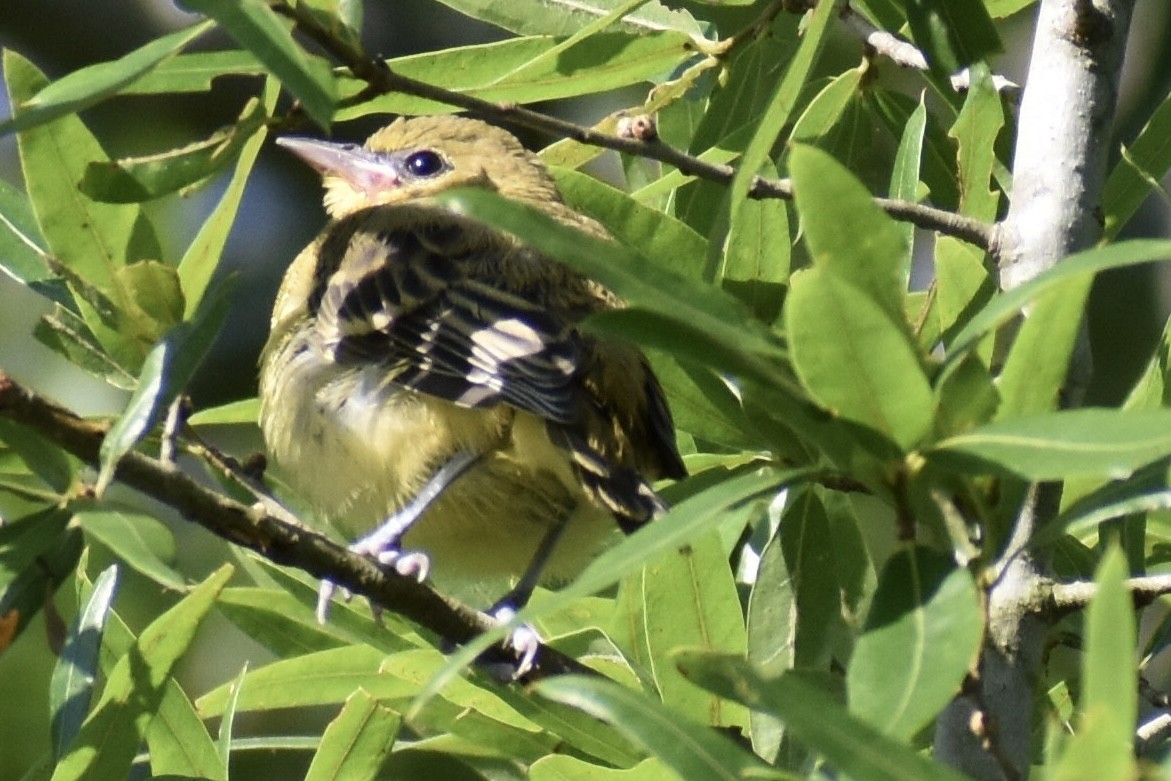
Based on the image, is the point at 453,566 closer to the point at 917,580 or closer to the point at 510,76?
the point at 510,76

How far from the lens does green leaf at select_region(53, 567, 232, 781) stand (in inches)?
106

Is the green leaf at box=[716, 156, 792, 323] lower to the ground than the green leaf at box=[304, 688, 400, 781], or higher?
higher

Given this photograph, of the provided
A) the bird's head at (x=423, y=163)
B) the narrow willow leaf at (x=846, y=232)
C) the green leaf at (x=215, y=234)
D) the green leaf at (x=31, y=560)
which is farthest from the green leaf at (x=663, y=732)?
the bird's head at (x=423, y=163)

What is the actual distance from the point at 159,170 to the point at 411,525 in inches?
47.5

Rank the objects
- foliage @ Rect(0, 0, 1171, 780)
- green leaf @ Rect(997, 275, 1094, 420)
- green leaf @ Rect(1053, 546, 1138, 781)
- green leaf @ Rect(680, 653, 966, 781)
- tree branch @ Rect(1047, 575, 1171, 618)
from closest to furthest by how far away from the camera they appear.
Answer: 1. green leaf @ Rect(1053, 546, 1138, 781)
2. green leaf @ Rect(680, 653, 966, 781)
3. foliage @ Rect(0, 0, 1171, 780)
4. green leaf @ Rect(997, 275, 1094, 420)
5. tree branch @ Rect(1047, 575, 1171, 618)

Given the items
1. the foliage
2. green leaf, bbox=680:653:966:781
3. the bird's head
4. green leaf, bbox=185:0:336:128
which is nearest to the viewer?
green leaf, bbox=680:653:966:781

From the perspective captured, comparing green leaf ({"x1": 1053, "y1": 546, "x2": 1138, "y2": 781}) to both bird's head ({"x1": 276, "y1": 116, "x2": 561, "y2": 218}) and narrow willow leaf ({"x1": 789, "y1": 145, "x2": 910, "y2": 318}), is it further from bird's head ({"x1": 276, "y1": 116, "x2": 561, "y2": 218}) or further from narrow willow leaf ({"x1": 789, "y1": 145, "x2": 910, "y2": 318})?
bird's head ({"x1": 276, "y1": 116, "x2": 561, "y2": 218})

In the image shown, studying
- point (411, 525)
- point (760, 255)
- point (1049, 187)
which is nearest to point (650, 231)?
point (760, 255)

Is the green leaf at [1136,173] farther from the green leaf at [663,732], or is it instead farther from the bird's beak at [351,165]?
the bird's beak at [351,165]

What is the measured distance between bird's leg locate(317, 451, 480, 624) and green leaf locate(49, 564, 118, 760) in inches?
34.8

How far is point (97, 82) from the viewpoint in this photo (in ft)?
7.22

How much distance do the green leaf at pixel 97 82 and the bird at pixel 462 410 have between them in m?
1.22

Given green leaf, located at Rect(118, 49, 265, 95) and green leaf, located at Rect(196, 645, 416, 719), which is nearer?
green leaf, located at Rect(118, 49, 265, 95)

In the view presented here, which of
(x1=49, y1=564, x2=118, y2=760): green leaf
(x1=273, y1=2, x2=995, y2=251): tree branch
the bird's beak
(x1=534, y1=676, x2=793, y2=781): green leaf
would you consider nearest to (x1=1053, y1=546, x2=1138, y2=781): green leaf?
(x1=534, y1=676, x2=793, y2=781): green leaf
